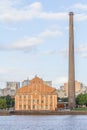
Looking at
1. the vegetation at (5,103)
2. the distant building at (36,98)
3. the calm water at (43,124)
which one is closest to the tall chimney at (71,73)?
the distant building at (36,98)

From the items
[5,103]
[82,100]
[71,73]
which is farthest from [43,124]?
[5,103]

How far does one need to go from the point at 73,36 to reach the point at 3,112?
30521 millimetres

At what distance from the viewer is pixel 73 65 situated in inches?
5650

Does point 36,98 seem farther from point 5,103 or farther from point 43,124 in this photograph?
point 43,124

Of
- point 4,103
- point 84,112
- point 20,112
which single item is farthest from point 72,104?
point 4,103

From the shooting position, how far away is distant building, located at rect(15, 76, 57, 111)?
163m

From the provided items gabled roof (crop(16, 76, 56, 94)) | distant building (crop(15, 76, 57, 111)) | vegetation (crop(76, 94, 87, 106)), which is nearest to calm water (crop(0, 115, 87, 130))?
gabled roof (crop(16, 76, 56, 94))

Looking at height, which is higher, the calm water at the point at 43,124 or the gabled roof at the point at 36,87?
the gabled roof at the point at 36,87

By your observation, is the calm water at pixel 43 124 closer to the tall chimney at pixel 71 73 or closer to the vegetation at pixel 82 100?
the tall chimney at pixel 71 73

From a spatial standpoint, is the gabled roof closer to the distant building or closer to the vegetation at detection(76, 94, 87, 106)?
the distant building

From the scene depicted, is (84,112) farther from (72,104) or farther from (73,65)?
(73,65)

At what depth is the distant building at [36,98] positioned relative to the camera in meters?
163

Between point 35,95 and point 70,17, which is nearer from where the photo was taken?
point 70,17

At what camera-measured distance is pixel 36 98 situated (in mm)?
163500
